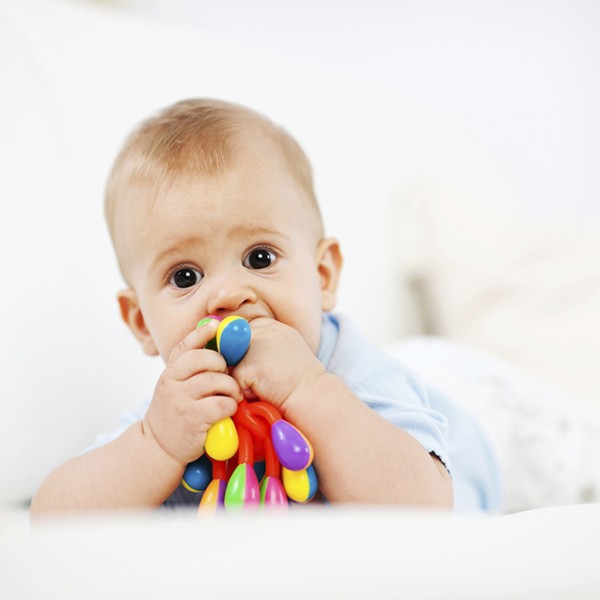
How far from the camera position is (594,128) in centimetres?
204

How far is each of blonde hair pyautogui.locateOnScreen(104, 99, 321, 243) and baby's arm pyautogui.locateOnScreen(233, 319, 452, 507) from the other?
153mm

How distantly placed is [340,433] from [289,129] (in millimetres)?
724

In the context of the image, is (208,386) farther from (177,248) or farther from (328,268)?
(328,268)

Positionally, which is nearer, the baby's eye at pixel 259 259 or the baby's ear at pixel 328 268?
the baby's eye at pixel 259 259

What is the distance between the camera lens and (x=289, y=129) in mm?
1133

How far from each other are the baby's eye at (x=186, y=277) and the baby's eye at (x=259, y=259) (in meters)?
0.04

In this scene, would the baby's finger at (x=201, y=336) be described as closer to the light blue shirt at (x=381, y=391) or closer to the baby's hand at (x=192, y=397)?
the baby's hand at (x=192, y=397)

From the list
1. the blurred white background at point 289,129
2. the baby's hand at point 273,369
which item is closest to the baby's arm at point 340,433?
the baby's hand at point 273,369

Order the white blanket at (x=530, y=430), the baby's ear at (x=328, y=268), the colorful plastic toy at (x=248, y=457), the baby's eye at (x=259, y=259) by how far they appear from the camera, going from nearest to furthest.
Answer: the colorful plastic toy at (x=248, y=457)
the baby's eye at (x=259, y=259)
the baby's ear at (x=328, y=268)
the white blanket at (x=530, y=430)

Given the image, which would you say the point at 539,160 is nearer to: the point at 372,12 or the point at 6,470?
the point at 372,12

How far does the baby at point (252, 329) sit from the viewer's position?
1.70ft

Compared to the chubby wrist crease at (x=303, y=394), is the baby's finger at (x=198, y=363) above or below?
above

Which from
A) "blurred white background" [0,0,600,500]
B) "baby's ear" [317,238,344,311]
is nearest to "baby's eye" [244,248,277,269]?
"baby's ear" [317,238,344,311]

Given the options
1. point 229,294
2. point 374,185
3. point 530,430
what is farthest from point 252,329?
point 374,185
